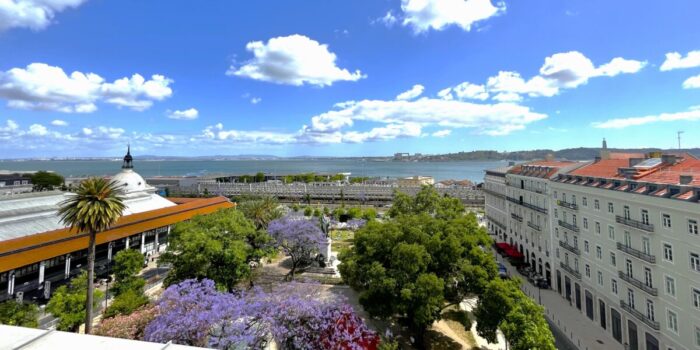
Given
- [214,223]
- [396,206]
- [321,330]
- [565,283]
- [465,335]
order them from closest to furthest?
[321,330], [465,335], [214,223], [565,283], [396,206]

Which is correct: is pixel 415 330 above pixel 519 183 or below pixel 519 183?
below

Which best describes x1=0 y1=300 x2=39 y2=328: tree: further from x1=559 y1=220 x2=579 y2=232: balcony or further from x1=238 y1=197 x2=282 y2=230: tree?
x1=559 y1=220 x2=579 y2=232: balcony

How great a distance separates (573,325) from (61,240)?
1798 inches

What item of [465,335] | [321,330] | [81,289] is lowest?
[465,335]

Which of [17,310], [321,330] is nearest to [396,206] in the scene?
[321,330]

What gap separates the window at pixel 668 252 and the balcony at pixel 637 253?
0.77 meters

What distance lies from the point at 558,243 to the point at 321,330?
29.2 meters

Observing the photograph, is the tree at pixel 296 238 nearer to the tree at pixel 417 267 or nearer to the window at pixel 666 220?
the tree at pixel 417 267

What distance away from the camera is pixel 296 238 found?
3519 centimetres

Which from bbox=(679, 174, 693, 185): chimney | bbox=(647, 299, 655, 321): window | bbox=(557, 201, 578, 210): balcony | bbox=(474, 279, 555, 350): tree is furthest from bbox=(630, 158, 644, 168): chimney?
bbox=(474, 279, 555, 350): tree

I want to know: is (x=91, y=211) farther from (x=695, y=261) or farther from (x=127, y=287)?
(x=695, y=261)

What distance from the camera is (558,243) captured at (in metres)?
36.6

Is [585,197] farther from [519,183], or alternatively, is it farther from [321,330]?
[321,330]

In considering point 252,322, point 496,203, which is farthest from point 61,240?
point 496,203
